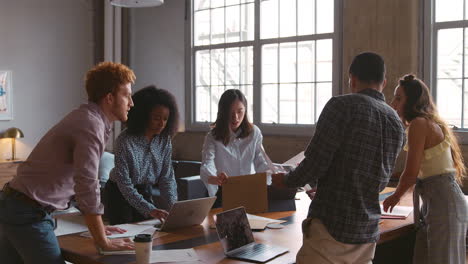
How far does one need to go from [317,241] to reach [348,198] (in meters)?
0.21

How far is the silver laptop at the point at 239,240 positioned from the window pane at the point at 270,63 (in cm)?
442

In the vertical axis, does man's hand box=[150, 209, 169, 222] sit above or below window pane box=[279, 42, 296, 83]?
below

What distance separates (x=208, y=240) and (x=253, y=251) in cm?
29

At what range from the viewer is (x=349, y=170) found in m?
2.03

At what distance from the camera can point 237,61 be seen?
7027 millimetres

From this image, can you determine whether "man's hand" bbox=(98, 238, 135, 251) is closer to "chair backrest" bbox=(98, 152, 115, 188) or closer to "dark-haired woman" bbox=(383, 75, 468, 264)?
"dark-haired woman" bbox=(383, 75, 468, 264)

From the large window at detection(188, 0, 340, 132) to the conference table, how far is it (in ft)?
11.0

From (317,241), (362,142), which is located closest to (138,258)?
(317,241)

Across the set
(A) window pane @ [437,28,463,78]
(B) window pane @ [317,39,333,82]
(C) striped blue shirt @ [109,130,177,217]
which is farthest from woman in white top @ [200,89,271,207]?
(B) window pane @ [317,39,333,82]

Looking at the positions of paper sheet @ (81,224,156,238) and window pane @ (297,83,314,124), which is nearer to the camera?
paper sheet @ (81,224,156,238)

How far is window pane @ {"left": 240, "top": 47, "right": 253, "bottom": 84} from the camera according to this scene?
6.90 meters

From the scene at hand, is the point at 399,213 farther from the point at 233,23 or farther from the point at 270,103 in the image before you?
the point at 233,23

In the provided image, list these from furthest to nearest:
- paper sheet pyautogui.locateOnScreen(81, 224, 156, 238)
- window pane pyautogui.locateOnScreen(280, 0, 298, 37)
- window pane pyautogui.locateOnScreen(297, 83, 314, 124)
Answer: window pane pyautogui.locateOnScreen(280, 0, 298, 37), window pane pyautogui.locateOnScreen(297, 83, 314, 124), paper sheet pyautogui.locateOnScreen(81, 224, 156, 238)

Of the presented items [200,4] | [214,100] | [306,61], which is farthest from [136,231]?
[200,4]
